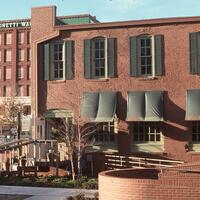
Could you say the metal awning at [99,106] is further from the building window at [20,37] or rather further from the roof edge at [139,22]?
the building window at [20,37]

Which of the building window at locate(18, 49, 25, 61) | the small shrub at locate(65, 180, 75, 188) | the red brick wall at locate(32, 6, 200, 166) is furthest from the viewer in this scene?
the building window at locate(18, 49, 25, 61)

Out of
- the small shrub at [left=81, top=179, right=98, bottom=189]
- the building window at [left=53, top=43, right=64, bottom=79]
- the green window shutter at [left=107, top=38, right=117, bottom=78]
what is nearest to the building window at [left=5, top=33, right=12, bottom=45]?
the building window at [left=53, top=43, right=64, bottom=79]

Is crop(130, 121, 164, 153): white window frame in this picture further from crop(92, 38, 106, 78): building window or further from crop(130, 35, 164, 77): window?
crop(92, 38, 106, 78): building window

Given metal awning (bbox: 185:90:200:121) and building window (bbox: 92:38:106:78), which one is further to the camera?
building window (bbox: 92:38:106:78)

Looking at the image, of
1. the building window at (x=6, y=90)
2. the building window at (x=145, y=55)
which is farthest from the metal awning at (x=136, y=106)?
the building window at (x=6, y=90)

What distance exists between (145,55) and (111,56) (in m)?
1.86

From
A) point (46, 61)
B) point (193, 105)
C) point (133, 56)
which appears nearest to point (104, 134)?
point (133, 56)

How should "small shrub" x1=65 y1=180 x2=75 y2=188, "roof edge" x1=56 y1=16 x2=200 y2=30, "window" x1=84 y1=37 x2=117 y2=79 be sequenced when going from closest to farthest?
"small shrub" x1=65 y1=180 x2=75 y2=188
"roof edge" x1=56 y1=16 x2=200 y2=30
"window" x1=84 y1=37 x2=117 y2=79

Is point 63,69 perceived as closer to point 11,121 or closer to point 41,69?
point 41,69

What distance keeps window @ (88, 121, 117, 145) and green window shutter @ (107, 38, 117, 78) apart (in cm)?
271

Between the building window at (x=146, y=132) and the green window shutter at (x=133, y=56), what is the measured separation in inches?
109

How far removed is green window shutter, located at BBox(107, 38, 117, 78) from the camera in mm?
26656

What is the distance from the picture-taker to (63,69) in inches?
1086

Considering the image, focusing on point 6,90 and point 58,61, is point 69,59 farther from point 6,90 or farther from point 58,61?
point 6,90
